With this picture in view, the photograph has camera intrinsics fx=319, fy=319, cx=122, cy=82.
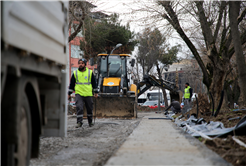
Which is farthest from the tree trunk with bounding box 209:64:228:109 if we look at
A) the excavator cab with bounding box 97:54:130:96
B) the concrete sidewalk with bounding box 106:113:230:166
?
the concrete sidewalk with bounding box 106:113:230:166

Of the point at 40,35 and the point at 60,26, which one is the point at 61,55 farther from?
the point at 40,35

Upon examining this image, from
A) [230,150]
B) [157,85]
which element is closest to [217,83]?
[157,85]

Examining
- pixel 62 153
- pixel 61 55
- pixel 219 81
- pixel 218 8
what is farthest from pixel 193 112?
pixel 61 55

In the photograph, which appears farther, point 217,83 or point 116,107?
→ point 116,107

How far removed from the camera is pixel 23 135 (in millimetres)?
3113

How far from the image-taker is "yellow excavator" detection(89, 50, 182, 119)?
14023 millimetres

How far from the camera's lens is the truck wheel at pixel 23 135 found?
296 centimetres

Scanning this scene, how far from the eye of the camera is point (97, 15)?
12359mm

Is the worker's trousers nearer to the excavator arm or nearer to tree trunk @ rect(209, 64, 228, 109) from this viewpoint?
→ tree trunk @ rect(209, 64, 228, 109)

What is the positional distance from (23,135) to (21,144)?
0.09 m

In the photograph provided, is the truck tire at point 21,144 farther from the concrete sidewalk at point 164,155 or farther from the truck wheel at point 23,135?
the concrete sidewalk at point 164,155

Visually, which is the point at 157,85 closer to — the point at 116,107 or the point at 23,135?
the point at 116,107

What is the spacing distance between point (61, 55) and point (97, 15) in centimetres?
848

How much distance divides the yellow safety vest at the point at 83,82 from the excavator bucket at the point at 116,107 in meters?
5.11
